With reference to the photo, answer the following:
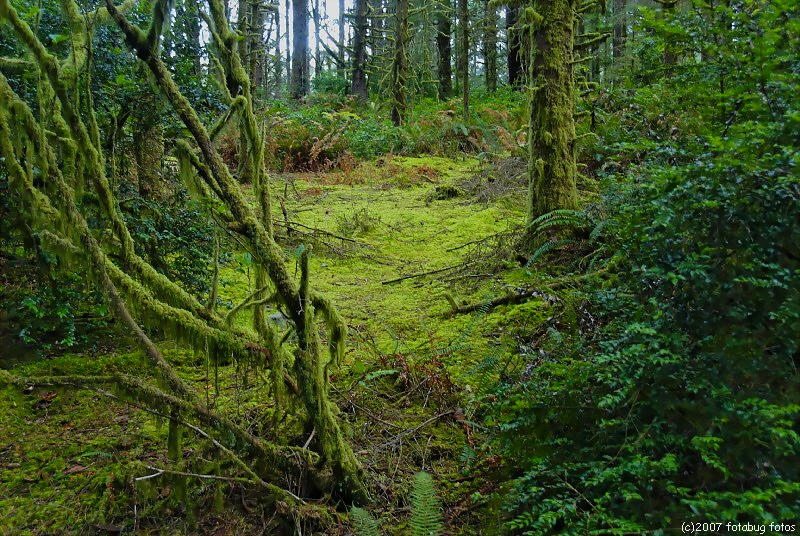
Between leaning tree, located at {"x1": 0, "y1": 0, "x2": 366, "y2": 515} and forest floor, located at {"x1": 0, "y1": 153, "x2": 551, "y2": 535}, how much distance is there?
0.21m

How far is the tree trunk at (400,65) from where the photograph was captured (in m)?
14.5

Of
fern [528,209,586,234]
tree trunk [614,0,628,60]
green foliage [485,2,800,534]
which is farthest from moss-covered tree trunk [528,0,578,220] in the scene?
tree trunk [614,0,628,60]

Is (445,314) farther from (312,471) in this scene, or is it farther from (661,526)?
(661,526)

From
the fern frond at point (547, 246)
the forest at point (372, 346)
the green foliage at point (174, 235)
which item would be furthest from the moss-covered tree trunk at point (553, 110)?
the green foliage at point (174, 235)

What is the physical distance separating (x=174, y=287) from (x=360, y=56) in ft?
65.0

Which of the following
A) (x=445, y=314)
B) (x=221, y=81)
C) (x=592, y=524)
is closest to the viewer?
(x=592, y=524)

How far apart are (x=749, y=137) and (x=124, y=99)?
4189 millimetres

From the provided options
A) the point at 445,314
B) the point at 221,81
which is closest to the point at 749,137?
the point at 221,81

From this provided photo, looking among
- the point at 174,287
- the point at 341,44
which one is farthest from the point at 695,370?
the point at 341,44

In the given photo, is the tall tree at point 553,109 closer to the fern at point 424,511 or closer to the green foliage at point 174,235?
the green foliage at point 174,235

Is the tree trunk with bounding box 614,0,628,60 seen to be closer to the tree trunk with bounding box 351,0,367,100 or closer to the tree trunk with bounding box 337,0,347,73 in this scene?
the tree trunk with bounding box 351,0,367,100

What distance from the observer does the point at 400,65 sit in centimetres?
1473

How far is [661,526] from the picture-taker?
1.77 meters

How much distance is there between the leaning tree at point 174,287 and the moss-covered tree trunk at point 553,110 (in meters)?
3.21
